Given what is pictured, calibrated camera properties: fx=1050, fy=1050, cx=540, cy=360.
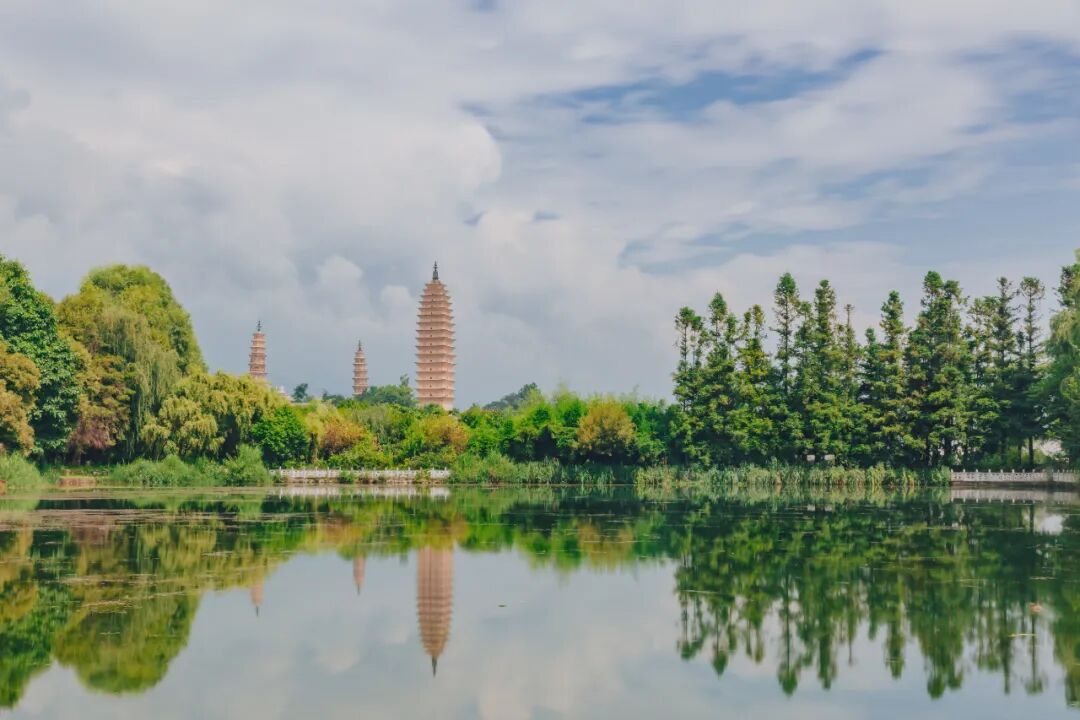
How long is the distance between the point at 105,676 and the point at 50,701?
889 mm

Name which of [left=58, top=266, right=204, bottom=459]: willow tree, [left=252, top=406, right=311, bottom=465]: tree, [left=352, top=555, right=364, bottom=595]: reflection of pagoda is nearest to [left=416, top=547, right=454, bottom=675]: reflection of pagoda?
[left=352, top=555, right=364, bottom=595]: reflection of pagoda

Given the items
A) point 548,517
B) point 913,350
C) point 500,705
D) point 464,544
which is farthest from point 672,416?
point 500,705

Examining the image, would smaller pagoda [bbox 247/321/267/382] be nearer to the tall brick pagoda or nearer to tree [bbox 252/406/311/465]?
the tall brick pagoda

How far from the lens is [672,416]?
166ft

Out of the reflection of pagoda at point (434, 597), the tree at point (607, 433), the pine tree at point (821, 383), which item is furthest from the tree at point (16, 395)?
the pine tree at point (821, 383)

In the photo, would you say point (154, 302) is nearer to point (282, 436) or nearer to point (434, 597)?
point (282, 436)

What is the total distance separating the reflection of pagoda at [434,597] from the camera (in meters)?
12.8

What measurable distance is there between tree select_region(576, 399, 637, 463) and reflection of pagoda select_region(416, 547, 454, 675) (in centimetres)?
2932

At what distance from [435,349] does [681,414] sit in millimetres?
65585

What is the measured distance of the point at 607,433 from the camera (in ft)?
165

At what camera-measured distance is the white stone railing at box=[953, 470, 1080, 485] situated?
44.7 meters

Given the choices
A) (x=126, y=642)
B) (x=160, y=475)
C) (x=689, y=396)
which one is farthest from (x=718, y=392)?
(x=126, y=642)

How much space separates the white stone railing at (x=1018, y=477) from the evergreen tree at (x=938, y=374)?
1130 mm

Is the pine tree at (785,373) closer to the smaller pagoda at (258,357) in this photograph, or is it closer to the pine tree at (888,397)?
the pine tree at (888,397)
